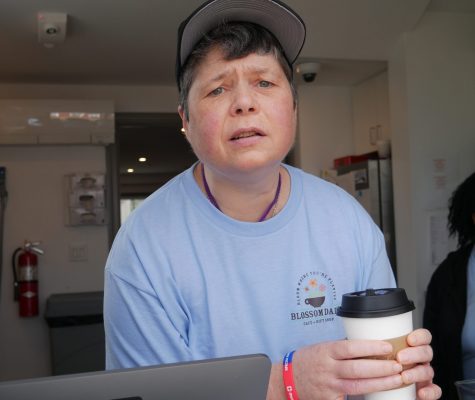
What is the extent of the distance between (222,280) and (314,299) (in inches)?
7.0

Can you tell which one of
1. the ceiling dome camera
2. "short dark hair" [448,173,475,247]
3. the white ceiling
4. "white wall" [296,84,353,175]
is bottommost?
"short dark hair" [448,173,475,247]

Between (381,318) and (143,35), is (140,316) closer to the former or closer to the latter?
(381,318)

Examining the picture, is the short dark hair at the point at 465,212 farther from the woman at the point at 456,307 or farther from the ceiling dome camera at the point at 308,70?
the ceiling dome camera at the point at 308,70

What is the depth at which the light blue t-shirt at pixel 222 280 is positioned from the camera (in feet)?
3.30

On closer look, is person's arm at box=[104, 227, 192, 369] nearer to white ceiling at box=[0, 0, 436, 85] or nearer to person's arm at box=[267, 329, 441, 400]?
person's arm at box=[267, 329, 441, 400]

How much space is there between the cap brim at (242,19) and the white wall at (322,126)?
3391 millimetres

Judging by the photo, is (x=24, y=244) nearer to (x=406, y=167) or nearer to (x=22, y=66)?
(x=22, y=66)

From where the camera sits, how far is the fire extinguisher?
423 centimetres

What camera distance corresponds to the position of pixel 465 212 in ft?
7.14

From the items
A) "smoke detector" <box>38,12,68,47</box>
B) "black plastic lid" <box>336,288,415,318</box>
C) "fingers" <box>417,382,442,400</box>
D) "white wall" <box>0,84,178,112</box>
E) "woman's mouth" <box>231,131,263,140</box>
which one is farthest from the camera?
"white wall" <box>0,84,178,112</box>

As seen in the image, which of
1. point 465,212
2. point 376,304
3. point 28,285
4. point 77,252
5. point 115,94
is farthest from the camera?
point 115,94

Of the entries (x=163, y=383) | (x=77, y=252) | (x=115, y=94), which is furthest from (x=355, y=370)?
(x=115, y=94)

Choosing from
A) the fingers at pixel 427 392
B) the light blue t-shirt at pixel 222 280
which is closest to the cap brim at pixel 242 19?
the light blue t-shirt at pixel 222 280

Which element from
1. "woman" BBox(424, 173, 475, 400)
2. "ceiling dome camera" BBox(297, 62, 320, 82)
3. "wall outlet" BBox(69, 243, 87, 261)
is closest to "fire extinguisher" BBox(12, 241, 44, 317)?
"wall outlet" BBox(69, 243, 87, 261)
